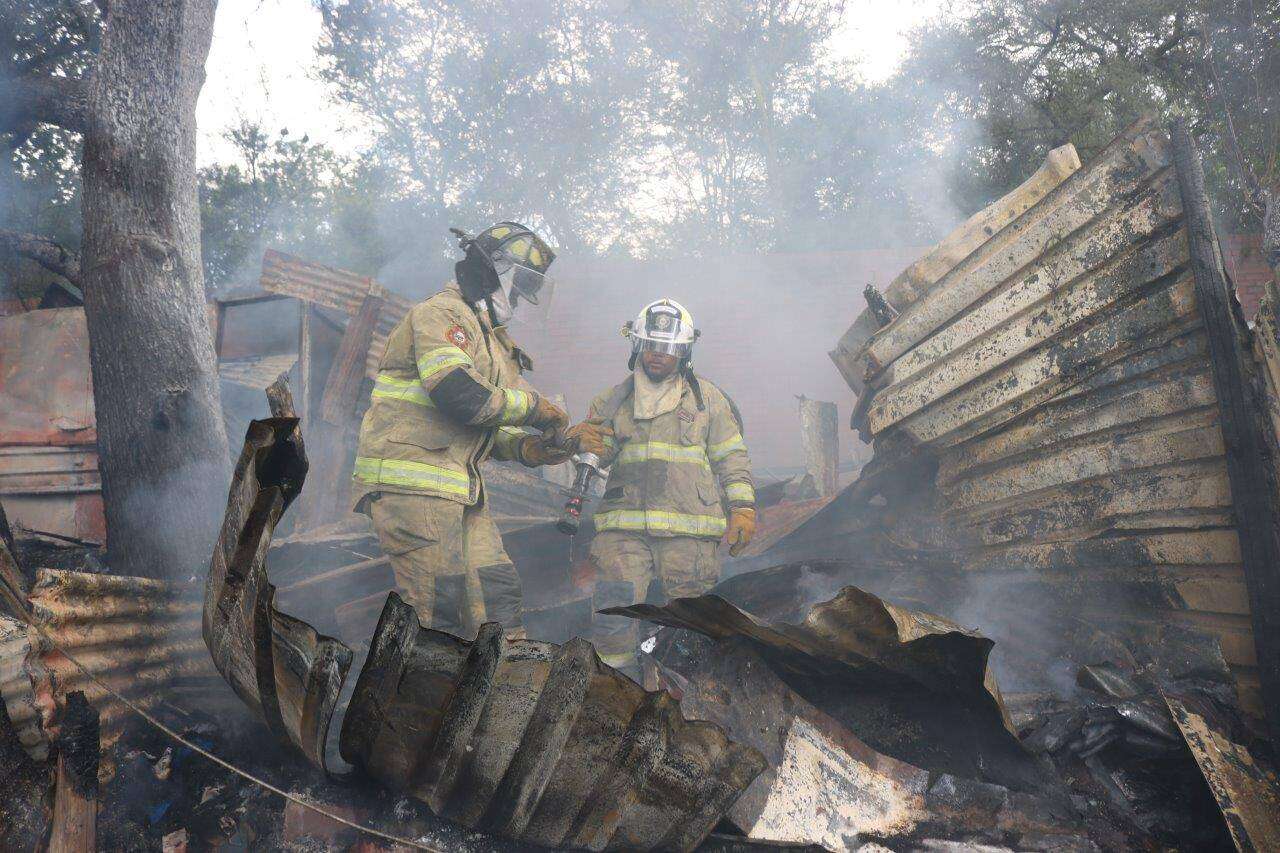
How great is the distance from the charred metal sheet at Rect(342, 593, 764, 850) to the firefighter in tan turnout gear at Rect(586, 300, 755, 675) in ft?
8.62

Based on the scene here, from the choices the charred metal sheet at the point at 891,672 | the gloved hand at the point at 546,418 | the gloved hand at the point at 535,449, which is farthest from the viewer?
the gloved hand at the point at 535,449

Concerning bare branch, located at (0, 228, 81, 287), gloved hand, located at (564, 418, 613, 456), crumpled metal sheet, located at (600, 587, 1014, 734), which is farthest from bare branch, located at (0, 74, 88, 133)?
crumpled metal sheet, located at (600, 587, 1014, 734)

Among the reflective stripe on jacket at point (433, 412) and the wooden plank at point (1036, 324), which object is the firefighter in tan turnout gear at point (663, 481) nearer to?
the reflective stripe on jacket at point (433, 412)

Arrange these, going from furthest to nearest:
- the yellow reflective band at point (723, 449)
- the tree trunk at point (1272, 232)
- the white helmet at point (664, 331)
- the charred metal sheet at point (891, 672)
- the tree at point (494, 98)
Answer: the tree at point (494, 98) < the tree trunk at point (1272, 232) < the yellow reflective band at point (723, 449) < the white helmet at point (664, 331) < the charred metal sheet at point (891, 672)

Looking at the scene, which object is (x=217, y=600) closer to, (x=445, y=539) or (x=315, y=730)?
(x=315, y=730)

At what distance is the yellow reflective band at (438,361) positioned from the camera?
3428 millimetres

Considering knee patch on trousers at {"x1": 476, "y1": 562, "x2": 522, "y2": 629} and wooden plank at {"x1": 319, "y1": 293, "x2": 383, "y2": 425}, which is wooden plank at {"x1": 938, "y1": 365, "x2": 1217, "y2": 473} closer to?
knee patch on trousers at {"x1": 476, "y1": 562, "x2": 522, "y2": 629}

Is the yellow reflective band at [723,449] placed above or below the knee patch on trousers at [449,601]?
above

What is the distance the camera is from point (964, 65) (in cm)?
1166

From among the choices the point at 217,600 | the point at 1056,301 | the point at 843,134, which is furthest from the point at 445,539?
the point at 843,134

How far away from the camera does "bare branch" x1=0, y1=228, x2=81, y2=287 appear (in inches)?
219

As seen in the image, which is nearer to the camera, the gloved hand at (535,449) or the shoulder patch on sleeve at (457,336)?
the shoulder patch on sleeve at (457,336)

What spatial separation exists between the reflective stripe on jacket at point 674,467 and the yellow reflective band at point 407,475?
1.31m

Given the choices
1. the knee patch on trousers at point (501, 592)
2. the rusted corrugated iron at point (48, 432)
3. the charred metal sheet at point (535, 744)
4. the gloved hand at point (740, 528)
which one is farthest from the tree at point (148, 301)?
the gloved hand at point (740, 528)
